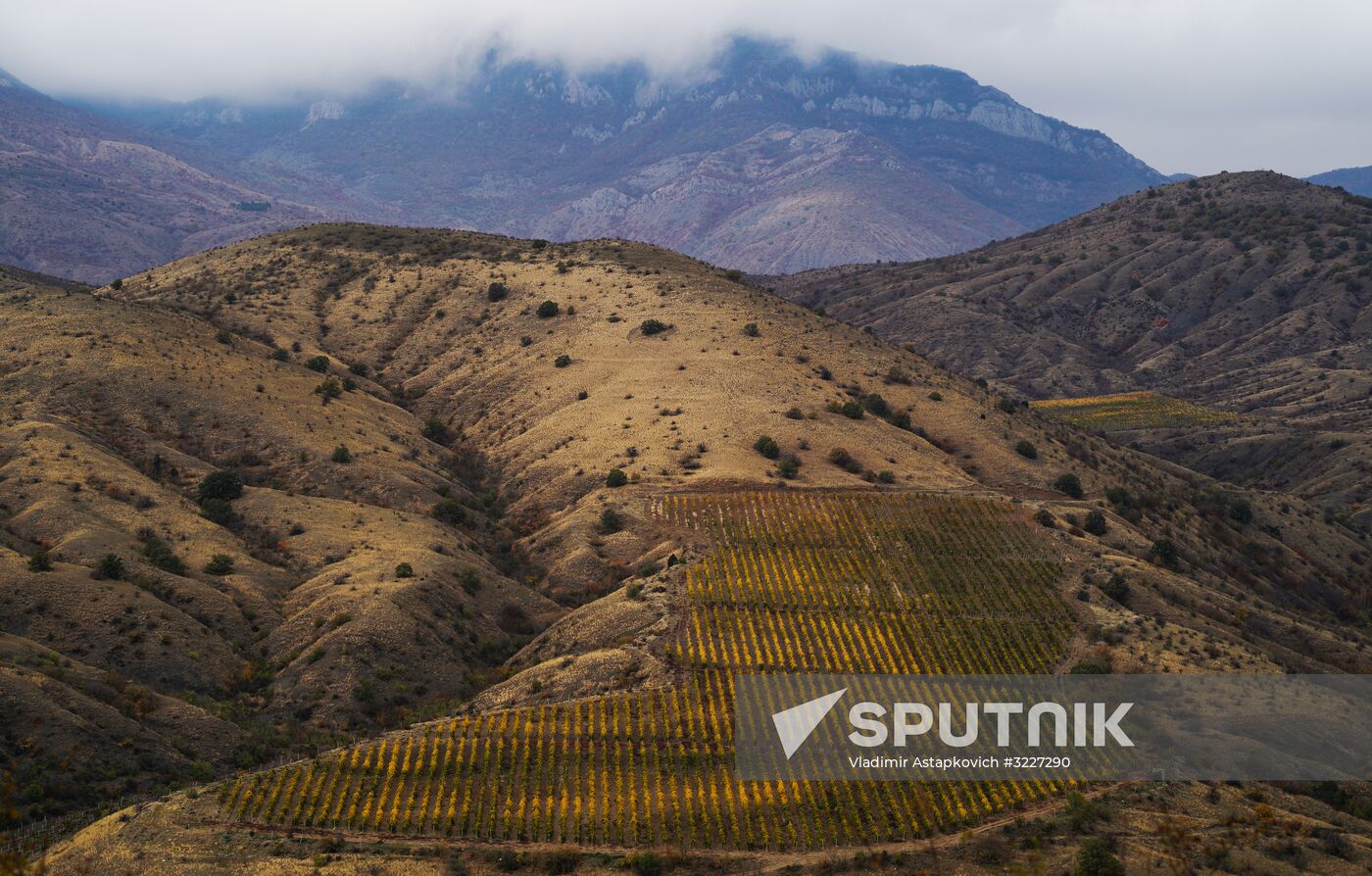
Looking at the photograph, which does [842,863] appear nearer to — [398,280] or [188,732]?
[188,732]

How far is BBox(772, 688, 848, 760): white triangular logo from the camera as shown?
52.4 m

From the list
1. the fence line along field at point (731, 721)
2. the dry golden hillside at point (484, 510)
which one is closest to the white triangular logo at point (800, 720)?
the fence line along field at point (731, 721)

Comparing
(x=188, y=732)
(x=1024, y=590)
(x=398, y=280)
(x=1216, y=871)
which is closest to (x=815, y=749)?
(x=1216, y=871)

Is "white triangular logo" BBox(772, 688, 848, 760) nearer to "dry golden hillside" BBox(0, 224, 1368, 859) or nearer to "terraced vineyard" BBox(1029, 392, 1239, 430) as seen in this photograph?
"dry golden hillside" BBox(0, 224, 1368, 859)

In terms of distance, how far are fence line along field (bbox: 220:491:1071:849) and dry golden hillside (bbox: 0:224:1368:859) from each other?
0.57m

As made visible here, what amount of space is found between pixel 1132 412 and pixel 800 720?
13310 cm

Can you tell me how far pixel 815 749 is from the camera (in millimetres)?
51625

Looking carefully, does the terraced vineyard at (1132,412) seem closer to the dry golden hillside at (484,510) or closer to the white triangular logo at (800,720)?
the dry golden hillside at (484,510)

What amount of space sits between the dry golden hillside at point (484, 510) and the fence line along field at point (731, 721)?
566 millimetres

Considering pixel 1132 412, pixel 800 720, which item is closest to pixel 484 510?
pixel 800 720

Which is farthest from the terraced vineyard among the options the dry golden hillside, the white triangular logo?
the white triangular logo

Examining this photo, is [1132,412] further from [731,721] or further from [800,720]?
[731,721]

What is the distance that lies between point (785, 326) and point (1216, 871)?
82.2 metres

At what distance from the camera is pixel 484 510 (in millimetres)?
86562
